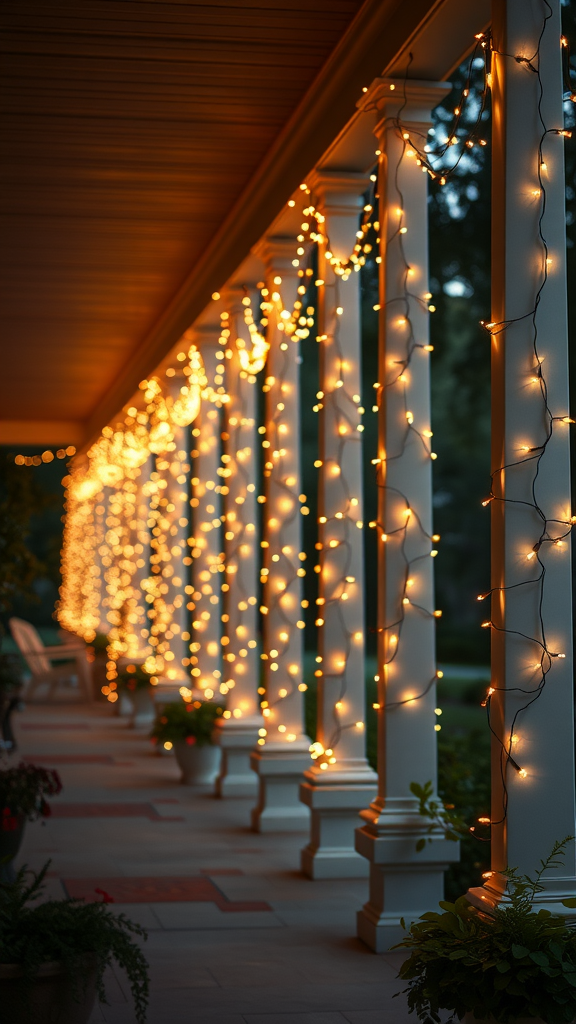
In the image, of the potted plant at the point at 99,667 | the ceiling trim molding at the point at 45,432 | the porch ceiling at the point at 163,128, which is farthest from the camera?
the ceiling trim molding at the point at 45,432

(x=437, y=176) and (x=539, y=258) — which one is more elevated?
(x=437, y=176)

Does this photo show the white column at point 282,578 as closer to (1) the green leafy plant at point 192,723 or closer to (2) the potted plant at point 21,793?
(1) the green leafy plant at point 192,723

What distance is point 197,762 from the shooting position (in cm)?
944

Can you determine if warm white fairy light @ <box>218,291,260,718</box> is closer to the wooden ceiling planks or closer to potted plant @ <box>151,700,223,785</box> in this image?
potted plant @ <box>151,700,223,785</box>

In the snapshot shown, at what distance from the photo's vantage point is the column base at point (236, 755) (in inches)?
340

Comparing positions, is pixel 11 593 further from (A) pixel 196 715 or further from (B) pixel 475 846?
(B) pixel 475 846

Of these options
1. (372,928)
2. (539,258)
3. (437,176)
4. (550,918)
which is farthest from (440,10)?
(372,928)

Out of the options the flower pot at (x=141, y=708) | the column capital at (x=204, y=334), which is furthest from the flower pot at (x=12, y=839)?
the flower pot at (x=141, y=708)

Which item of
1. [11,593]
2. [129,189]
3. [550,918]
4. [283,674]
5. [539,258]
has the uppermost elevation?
[129,189]

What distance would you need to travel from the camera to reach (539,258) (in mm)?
3664

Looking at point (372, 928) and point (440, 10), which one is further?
point (372, 928)

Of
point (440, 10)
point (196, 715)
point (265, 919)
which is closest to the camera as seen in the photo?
point (440, 10)

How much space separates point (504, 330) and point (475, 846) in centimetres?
391

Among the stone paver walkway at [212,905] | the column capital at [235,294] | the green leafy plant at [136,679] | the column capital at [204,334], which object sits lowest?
the stone paver walkway at [212,905]
